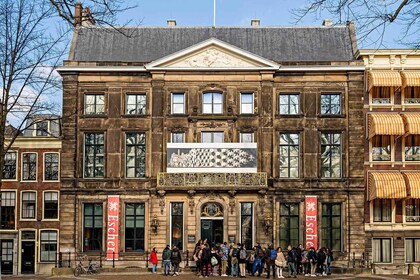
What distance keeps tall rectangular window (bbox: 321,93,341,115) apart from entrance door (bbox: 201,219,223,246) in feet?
29.1

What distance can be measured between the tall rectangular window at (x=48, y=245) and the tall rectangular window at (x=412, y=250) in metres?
22.7

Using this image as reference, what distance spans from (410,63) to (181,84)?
13.4 m

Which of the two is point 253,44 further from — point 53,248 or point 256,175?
point 53,248

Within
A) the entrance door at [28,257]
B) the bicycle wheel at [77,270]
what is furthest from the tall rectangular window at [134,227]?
the entrance door at [28,257]

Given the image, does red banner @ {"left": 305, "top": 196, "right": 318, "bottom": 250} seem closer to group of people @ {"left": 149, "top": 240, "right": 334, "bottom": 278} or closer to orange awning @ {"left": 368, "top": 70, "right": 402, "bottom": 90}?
group of people @ {"left": 149, "top": 240, "right": 334, "bottom": 278}

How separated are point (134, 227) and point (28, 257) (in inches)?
457

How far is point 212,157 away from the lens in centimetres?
4234

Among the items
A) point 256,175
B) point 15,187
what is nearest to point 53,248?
point 15,187

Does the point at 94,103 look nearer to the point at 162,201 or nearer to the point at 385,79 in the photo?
the point at 162,201

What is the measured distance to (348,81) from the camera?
43281 mm

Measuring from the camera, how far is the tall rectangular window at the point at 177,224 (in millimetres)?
42000

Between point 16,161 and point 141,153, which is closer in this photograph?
point 141,153

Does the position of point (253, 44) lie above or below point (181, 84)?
above

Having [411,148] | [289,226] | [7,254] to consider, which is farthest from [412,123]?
[7,254]
